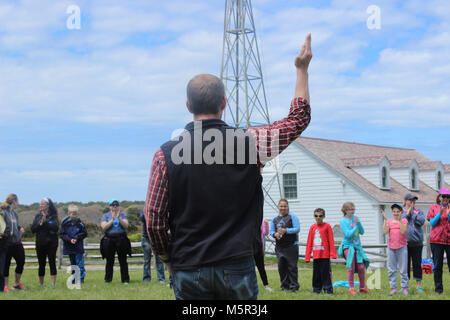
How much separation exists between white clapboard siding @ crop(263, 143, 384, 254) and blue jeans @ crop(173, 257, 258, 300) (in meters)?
27.5

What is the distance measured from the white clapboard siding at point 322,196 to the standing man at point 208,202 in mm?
27546

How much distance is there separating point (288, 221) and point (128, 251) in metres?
4.96

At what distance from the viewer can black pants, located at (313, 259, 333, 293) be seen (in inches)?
501

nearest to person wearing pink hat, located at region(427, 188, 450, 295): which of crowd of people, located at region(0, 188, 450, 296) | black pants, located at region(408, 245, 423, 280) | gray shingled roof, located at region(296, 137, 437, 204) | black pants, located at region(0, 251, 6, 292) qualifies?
crowd of people, located at region(0, 188, 450, 296)

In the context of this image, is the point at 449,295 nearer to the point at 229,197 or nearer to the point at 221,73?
the point at 229,197

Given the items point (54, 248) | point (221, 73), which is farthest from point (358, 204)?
point (54, 248)

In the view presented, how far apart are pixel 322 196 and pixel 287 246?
18.4 m

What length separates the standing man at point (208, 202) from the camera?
3078 mm

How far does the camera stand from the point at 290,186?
1286 inches

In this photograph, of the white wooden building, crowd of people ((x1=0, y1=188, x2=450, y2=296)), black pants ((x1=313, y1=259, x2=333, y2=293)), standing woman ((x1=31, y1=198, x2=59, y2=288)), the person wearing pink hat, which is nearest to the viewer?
the person wearing pink hat

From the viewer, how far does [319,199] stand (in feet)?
103

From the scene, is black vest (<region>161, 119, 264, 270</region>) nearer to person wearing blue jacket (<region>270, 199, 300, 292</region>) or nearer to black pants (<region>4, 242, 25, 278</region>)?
person wearing blue jacket (<region>270, 199, 300, 292</region>)

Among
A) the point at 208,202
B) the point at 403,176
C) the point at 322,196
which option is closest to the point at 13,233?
the point at 208,202

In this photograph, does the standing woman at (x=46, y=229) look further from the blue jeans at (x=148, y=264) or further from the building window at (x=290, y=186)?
the building window at (x=290, y=186)
